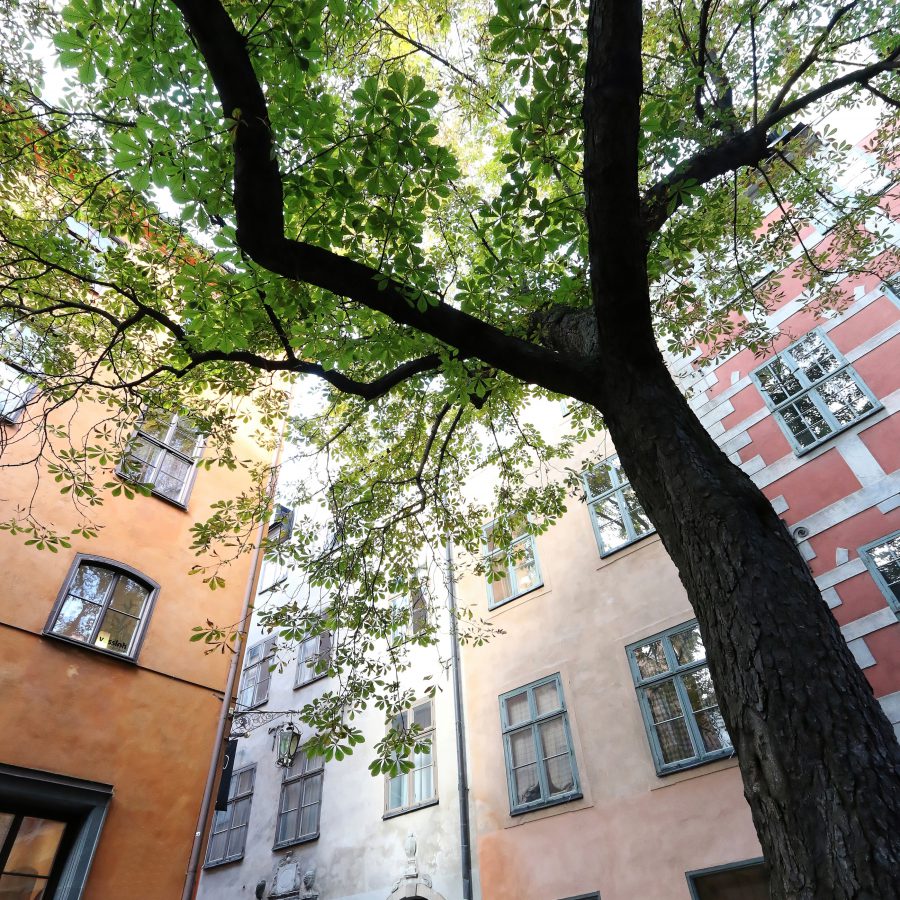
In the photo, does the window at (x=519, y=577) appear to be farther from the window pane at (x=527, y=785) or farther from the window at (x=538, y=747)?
the window pane at (x=527, y=785)

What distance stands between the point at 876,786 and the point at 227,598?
10183 millimetres

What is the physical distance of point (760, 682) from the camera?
243cm

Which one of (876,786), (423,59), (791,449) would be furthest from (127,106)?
(791,449)

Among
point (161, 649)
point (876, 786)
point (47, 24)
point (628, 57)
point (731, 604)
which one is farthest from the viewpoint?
point (161, 649)

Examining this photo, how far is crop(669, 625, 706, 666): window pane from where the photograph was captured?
861cm

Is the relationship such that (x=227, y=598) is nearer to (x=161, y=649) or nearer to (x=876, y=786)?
(x=161, y=649)

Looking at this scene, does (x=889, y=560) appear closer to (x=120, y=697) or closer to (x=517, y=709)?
(x=517, y=709)

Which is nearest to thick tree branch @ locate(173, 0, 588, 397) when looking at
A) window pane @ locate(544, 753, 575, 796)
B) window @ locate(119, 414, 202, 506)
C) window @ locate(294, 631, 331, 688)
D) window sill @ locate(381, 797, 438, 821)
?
window @ locate(119, 414, 202, 506)

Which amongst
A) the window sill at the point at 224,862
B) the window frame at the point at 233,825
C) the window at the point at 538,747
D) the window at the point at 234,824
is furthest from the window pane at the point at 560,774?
the window sill at the point at 224,862

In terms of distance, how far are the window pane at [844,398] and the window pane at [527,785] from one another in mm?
7254

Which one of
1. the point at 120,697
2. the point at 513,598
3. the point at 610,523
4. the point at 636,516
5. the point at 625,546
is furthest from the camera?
the point at 513,598

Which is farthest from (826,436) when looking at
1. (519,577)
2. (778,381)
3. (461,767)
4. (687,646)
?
(461,767)

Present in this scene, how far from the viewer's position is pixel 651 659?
30.1 feet

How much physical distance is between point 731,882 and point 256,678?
13.9 metres
